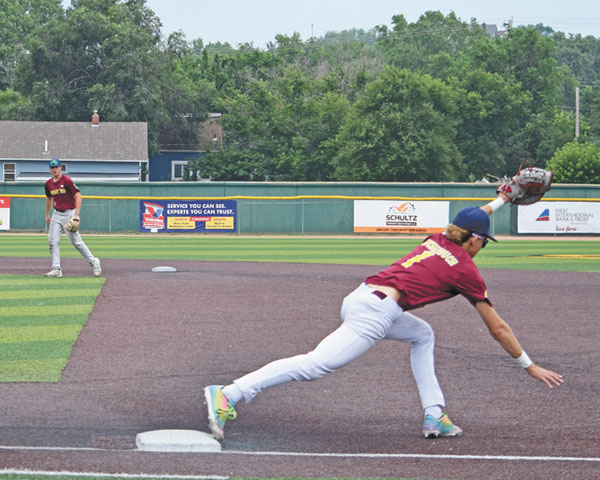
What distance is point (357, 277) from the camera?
1608 centimetres

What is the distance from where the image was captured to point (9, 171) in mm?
48531

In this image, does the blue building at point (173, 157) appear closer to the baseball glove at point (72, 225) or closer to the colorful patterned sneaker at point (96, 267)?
the colorful patterned sneaker at point (96, 267)

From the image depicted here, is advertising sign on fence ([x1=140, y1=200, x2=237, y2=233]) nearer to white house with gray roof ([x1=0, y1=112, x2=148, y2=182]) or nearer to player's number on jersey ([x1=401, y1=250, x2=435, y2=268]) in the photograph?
white house with gray roof ([x1=0, y1=112, x2=148, y2=182])

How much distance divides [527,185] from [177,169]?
54.0 metres

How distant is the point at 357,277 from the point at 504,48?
50.9 metres

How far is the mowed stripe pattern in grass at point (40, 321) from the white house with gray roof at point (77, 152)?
34.1 meters

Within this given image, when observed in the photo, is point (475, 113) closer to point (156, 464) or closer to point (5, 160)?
point (5, 160)

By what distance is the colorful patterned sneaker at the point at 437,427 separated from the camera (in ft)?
19.1

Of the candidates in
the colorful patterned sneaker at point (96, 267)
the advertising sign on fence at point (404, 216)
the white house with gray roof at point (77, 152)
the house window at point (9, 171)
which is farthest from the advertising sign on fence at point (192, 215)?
the house window at point (9, 171)

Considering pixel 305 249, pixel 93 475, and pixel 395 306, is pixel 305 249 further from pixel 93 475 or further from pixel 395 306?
pixel 93 475

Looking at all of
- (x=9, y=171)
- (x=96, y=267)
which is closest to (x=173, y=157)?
(x=9, y=171)

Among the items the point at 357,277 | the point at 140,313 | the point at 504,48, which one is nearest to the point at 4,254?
the point at 357,277

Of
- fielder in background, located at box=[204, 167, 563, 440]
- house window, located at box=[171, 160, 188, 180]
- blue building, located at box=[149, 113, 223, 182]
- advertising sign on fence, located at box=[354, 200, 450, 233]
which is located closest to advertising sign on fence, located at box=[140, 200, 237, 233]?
advertising sign on fence, located at box=[354, 200, 450, 233]

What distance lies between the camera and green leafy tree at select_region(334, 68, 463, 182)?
4628 cm
